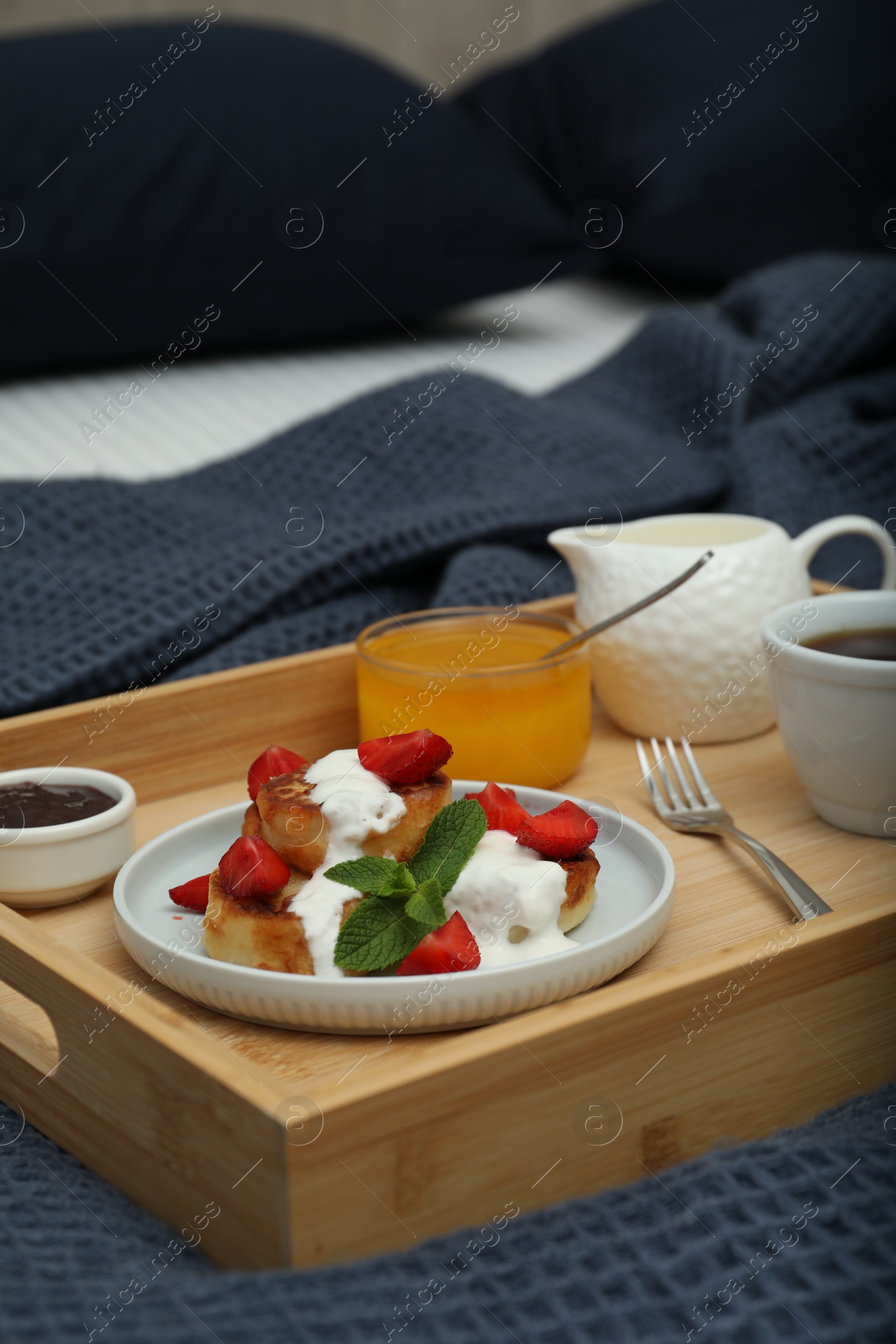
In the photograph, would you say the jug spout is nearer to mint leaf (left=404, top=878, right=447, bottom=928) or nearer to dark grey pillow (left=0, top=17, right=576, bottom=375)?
mint leaf (left=404, top=878, right=447, bottom=928)

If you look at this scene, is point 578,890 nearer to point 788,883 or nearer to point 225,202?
point 788,883

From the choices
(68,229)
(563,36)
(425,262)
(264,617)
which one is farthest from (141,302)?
(563,36)

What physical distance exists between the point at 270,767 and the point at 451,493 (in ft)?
1.76

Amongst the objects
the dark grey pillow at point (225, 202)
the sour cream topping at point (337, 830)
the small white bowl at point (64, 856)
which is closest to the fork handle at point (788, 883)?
the sour cream topping at point (337, 830)

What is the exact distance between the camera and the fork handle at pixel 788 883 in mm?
681

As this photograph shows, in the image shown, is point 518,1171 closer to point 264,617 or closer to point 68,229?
point 264,617

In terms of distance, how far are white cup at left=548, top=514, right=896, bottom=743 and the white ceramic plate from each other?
0.79ft

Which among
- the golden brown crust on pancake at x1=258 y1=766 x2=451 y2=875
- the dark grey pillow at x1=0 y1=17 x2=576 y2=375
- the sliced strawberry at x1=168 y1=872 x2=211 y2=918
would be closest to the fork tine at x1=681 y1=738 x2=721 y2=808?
the golden brown crust on pancake at x1=258 y1=766 x2=451 y2=875

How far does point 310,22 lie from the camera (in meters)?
2.38

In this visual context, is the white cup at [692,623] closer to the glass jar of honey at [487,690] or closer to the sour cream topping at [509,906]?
the glass jar of honey at [487,690]

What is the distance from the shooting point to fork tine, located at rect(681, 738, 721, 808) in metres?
0.83

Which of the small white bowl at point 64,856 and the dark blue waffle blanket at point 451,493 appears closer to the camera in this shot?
the small white bowl at point 64,856

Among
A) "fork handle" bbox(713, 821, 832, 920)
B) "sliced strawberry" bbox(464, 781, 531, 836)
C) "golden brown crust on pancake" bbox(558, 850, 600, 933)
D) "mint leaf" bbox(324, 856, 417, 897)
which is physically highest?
"mint leaf" bbox(324, 856, 417, 897)

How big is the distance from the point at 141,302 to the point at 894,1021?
1278 millimetres
